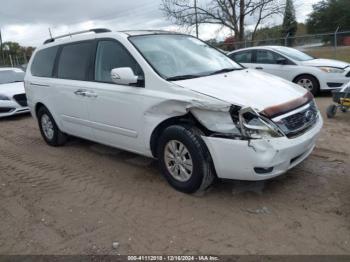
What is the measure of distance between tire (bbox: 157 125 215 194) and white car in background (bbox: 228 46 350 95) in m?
6.58

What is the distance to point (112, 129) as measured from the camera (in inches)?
202

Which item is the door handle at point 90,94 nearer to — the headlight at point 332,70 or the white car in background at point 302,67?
the white car in background at point 302,67

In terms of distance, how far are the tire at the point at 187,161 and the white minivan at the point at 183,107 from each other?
1cm

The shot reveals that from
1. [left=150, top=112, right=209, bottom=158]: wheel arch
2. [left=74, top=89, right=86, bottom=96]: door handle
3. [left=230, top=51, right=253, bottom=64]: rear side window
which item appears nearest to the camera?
[left=150, top=112, right=209, bottom=158]: wheel arch

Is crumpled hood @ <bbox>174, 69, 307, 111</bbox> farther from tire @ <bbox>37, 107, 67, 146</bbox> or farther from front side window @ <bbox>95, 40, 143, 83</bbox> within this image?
tire @ <bbox>37, 107, 67, 146</bbox>

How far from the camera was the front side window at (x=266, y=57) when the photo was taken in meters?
10.9

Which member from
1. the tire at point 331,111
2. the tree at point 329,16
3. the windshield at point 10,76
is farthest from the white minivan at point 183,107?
the tree at point 329,16

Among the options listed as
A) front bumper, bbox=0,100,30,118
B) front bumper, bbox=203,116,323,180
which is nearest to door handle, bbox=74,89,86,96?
front bumper, bbox=203,116,323,180

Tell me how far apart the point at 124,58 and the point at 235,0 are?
24927 millimetres

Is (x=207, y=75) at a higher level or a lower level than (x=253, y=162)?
higher

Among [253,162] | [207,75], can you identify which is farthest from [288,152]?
[207,75]

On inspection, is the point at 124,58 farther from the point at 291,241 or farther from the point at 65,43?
the point at 291,241

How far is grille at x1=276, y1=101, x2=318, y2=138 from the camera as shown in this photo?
3902mm

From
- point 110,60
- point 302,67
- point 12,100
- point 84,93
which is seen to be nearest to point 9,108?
point 12,100
